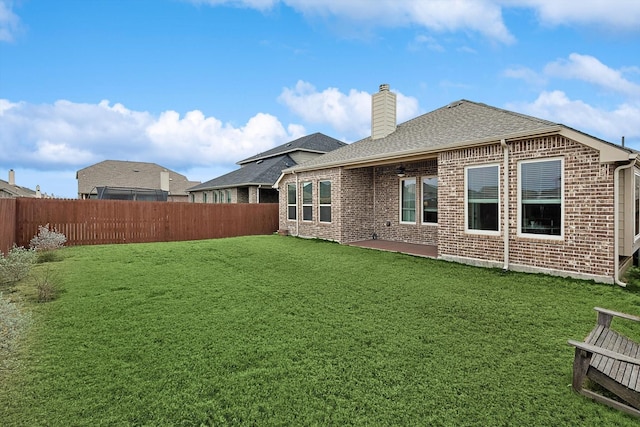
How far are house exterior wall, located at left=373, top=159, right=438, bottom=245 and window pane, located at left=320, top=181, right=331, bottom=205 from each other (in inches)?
77.4

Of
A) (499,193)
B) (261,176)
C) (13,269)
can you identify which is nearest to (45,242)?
(13,269)

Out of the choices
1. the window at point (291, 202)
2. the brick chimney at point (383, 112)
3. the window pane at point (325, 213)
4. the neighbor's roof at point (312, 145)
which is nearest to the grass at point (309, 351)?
the window pane at point (325, 213)

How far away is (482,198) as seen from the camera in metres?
8.22

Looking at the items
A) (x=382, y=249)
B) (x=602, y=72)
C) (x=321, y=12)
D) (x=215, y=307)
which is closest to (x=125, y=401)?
(x=215, y=307)

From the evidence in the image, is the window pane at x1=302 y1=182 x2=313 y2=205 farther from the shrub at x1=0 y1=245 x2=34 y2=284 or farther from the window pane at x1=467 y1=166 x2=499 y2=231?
the shrub at x1=0 y1=245 x2=34 y2=284

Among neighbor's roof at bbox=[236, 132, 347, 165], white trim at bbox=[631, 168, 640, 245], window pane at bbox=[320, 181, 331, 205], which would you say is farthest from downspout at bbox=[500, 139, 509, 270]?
neighbor's roof at bbox=[236, 132, 347, 165]

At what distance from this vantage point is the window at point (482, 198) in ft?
26.2

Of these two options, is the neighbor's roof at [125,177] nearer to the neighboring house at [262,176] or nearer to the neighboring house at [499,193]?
the neighboring house at [262,176]

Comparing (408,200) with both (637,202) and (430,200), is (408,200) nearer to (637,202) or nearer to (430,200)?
(430,200)

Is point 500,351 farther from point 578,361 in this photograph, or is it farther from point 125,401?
point 125,401

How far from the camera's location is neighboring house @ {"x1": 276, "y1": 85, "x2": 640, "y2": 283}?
21.5 ft

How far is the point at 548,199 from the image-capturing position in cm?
714

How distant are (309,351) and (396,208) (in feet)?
31.5

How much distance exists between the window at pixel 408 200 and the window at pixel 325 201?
2919 millimetres
